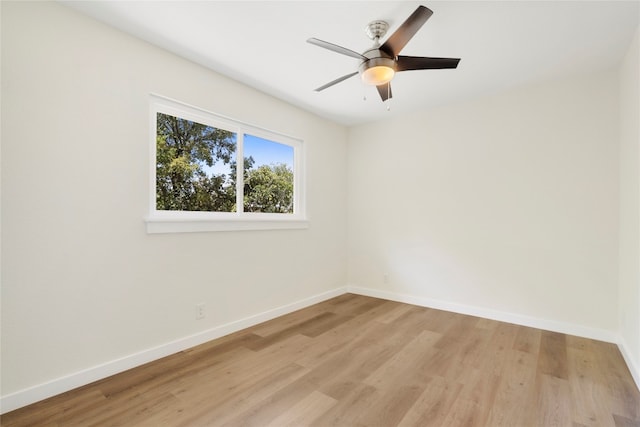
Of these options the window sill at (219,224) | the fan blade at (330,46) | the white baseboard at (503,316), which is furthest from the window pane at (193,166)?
the white baseboard at (503,316)

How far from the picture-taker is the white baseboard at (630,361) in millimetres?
2016

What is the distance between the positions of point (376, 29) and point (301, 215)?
7.40 ft

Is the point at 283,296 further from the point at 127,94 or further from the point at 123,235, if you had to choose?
the point at 127,94

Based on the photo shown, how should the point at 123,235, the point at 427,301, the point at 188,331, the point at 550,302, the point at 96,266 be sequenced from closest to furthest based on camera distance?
the point at 96,266
the point at 123,235
the point at 188,331
the point at 550,302
the point at 427,301

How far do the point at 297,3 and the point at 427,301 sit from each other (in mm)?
3451

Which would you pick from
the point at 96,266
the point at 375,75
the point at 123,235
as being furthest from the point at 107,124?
the point at 375,75

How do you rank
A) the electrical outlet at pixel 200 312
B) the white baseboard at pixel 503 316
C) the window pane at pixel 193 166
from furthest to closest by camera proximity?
the white baseboard at pixel 503 316 < the electrical outlet at pixel 200 312 < the window pane at pixel 193 166

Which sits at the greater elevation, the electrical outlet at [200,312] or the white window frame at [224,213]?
the white window frame at [224,213]

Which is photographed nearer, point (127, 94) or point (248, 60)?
point (127, 94)

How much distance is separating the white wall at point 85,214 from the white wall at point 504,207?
7.49ft

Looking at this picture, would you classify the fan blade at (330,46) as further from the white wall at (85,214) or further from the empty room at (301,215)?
the white wall at (85,214)

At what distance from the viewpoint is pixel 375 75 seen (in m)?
2.08

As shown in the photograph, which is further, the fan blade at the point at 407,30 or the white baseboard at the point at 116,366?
the white baseboard at the point at 116,366

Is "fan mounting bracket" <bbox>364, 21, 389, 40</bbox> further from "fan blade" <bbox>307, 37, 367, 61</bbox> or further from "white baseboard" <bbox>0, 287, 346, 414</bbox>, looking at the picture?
"white baseboard" <bbox>0, 287, 346, 414</bbox>
